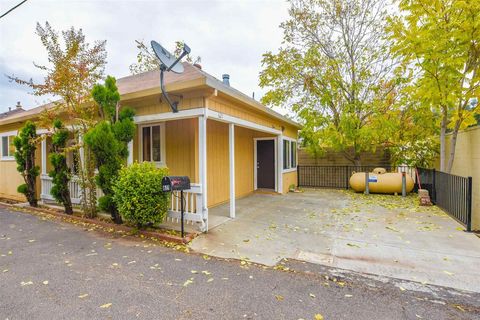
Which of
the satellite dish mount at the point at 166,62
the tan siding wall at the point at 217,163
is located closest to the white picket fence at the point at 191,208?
the tan siding wall at the point at 217,163

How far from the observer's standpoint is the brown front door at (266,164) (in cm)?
942

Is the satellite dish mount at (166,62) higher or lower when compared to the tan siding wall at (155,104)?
higher

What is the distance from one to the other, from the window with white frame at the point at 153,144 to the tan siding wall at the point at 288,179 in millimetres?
4986

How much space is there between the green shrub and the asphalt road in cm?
78

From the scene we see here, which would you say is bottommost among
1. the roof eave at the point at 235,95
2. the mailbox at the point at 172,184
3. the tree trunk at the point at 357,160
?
the mailbox at the point at 172,184

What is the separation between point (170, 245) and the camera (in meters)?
4.20

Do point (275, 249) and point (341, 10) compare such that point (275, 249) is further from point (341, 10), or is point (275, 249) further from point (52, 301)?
point (341, 10)

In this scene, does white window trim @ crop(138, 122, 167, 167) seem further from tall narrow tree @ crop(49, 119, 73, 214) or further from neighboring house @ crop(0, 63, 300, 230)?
tall narrow tree @ crop(49, 119, 73, 214)

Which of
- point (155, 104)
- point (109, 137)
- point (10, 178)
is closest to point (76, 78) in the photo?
point (109, 137)

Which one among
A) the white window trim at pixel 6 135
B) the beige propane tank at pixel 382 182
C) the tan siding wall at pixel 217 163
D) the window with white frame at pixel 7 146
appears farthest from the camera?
the window with white frame at pixel 7 146

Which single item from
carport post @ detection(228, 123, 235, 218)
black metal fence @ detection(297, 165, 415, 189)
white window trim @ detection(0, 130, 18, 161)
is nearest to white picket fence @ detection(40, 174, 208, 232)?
carport post @ detection(228, 123, 235, 218)

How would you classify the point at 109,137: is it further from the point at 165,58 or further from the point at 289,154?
the point at 289,154

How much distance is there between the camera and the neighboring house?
480 cm

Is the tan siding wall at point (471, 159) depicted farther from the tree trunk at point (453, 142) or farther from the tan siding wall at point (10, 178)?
the tan siding wall at point (10, 178)
